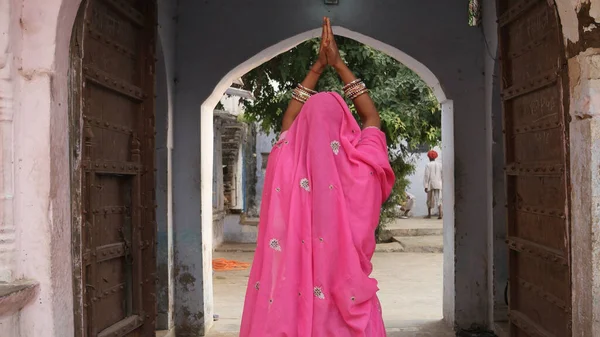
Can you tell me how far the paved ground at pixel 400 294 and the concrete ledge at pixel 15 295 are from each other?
10.0 feet

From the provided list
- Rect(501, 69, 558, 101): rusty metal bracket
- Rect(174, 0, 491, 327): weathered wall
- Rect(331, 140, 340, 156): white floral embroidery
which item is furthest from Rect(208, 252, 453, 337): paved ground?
Rect(331, 140, 340, 156): white floral embroidery

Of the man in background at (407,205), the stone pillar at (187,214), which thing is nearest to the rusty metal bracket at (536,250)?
the stone pillar at (187,214)

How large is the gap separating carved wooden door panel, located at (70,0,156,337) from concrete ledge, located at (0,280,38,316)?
0.88 ft

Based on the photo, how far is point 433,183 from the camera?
17.8m

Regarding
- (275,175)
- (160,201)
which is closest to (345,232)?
(275,175)

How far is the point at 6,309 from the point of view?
2693 millimetres

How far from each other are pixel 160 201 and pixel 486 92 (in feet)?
9.51

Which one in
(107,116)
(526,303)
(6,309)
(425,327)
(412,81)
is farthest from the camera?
(412,81)

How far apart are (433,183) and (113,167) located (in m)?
14.9

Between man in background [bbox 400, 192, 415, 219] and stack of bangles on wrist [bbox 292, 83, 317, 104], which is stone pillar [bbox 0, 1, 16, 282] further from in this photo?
man in background [bbox 400, 192, 415, 219]

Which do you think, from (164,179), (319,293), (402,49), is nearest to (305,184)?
(319,293)

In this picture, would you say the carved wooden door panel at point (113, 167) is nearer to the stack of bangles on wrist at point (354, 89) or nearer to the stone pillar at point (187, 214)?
the stack of bangles on wrist at point (354, 89)

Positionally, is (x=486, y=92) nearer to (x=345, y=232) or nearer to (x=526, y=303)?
(x=526, y=303)

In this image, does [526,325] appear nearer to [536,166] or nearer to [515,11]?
[536,166]
